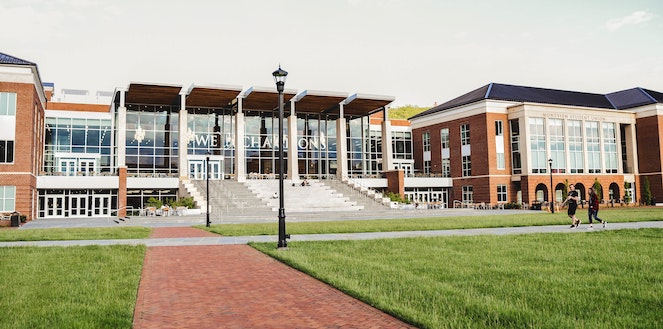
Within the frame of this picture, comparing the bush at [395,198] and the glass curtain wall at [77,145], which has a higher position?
the glass curtain wall at [77,145]

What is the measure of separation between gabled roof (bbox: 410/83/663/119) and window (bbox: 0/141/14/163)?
139ft

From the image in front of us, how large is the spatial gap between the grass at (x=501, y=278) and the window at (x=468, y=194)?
1580 inches

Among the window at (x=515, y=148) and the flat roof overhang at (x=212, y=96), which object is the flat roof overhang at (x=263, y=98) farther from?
the window at (x=515, y=148)

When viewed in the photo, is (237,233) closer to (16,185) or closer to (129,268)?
(129,268)

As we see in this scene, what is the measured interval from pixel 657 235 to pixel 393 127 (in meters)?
49.2

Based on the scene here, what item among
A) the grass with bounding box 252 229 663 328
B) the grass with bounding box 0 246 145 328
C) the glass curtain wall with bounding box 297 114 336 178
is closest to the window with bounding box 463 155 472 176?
the glass curtain wall with bounding box 297 114 336 178

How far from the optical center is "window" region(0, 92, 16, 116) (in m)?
34.4

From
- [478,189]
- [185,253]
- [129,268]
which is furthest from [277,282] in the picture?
[478,189]

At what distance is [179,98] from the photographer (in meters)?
49.2

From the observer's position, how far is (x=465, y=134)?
55.4 meters

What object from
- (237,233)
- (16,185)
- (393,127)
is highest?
(393,127)

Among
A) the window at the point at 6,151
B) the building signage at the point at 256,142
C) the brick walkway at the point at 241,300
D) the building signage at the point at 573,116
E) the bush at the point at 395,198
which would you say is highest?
the building signage at the point at 573,116

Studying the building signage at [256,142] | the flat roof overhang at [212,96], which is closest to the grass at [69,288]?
the flat roof overhang at [212,96]

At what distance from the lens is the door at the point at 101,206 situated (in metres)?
44.8
